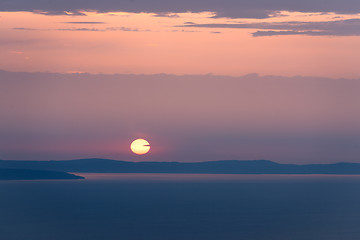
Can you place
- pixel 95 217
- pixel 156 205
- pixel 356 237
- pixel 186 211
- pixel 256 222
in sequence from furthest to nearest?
pixel 156 205 < pixel 186 211 < pixel 95 217 < pixel 256 222 < pixel 356 237

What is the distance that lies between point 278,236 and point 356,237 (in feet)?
23.9

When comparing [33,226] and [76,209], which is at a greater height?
[76,209]

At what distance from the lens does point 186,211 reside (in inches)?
3361

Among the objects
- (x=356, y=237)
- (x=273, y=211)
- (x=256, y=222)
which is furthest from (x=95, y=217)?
(x=356, y=237)

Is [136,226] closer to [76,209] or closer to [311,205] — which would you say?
[76,209]

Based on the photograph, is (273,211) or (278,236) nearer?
(278,236)

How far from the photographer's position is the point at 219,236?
59594 millimetres

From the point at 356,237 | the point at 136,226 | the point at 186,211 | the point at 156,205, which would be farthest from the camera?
the point at 156,205

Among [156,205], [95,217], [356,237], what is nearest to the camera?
[356,237]

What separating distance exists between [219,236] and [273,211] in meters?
29.1

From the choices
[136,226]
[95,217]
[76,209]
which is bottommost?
[136,226]

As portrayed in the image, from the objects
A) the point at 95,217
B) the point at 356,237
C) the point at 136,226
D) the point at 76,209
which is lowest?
the point at 356,237

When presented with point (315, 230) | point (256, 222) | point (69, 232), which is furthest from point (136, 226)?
point (315, 230)

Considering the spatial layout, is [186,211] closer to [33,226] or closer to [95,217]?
[95,217]
